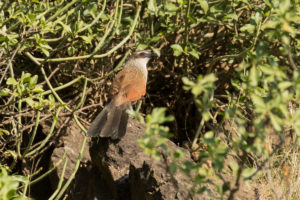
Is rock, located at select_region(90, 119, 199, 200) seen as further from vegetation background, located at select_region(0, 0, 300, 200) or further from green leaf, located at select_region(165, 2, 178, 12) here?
green leaf, located at select_region(165, 2, 178, 12)

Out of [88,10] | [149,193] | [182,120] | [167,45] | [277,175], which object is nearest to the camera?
[149,193]

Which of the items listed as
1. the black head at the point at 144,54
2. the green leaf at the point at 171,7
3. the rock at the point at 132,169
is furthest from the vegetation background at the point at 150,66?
the rock at the point at 132,169

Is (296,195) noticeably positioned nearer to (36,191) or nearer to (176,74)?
(176,74)

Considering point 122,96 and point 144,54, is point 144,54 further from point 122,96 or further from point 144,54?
point 122,96

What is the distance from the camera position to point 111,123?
14.9 feet

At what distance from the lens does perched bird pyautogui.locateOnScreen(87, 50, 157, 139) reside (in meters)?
4.43

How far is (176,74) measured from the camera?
5844 millimetres

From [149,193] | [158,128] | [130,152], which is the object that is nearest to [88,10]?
[130,152]

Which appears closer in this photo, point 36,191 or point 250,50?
point 250,50

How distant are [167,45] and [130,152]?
1944 mm

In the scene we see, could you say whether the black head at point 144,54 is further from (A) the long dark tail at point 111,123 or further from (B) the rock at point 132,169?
(B) the rock at point 132,169

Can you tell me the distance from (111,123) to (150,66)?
5.84 feet

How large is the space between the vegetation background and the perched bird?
17 centimetres

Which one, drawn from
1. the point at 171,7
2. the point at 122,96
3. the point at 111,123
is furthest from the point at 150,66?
the point at 111,123
